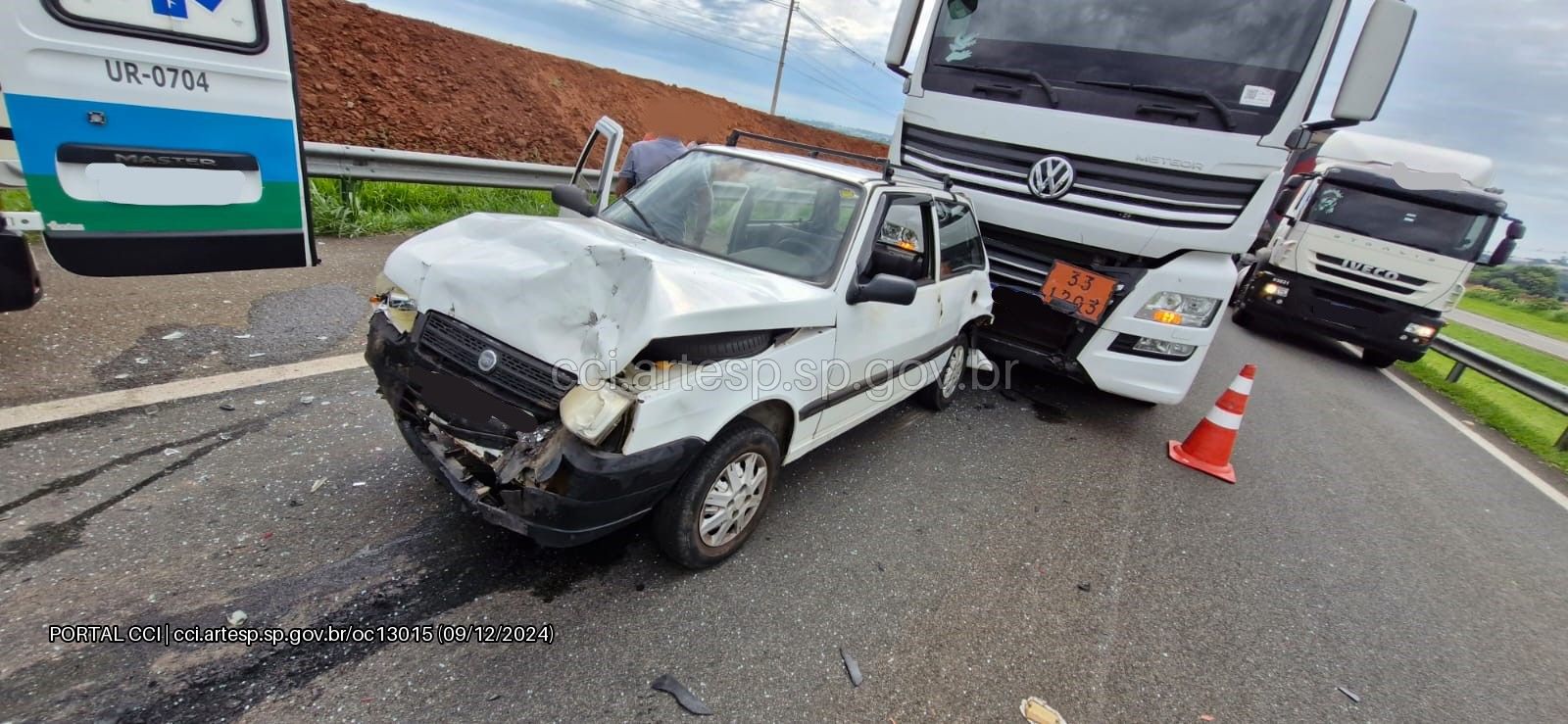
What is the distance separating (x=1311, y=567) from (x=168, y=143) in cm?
564

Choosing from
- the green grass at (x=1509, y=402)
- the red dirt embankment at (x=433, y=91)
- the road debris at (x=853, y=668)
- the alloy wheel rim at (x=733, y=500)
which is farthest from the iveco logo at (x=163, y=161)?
the green grass at (x=1509, y=402)

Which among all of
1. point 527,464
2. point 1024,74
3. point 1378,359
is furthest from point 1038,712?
point 1378,359

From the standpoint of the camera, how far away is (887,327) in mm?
3363

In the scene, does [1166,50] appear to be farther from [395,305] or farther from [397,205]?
[397,205]

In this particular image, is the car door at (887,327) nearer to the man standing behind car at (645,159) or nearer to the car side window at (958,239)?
the car side window at (958,239)

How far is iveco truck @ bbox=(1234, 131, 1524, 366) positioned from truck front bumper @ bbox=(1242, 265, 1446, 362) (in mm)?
10

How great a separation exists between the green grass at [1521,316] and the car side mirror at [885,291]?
25376 mm

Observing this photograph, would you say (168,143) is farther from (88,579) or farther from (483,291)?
(88,579)

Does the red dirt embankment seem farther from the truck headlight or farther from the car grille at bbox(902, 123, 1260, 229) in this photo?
the truck headlight

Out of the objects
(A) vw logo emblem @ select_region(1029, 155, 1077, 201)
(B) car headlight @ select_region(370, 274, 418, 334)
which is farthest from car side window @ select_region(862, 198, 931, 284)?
(B) car headlight @ select_region(370, 274, 418, 334)

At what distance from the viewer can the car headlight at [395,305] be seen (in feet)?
8.46

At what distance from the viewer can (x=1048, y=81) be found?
14.7 ft

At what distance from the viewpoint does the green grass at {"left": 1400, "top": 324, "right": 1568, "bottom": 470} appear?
21.7 feet

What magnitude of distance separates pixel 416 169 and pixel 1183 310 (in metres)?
6.76
